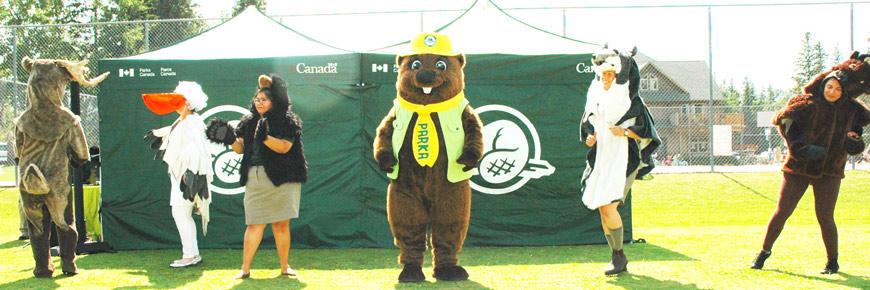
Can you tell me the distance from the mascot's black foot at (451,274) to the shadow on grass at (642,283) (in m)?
1.02

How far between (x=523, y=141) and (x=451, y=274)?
246 centimetres

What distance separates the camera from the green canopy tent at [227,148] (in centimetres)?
710

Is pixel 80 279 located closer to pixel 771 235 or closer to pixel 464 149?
pixel 464 149

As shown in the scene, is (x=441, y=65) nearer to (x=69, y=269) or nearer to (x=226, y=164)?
(x=226, y=164)

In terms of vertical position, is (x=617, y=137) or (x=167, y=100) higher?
(x=167, y=100)

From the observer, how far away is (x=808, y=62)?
18812 mm

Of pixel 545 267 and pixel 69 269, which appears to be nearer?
pixel 69 269

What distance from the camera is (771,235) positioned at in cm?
532

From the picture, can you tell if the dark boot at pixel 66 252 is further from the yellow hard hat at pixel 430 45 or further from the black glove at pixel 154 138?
the yellow hard hat at pixel 430 45

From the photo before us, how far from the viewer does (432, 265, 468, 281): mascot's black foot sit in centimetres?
499

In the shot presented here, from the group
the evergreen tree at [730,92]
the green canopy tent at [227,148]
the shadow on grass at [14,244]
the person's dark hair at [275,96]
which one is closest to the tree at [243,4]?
the evergreen tree at [730,92]

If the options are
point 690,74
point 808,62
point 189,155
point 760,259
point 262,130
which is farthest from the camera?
point 808,62

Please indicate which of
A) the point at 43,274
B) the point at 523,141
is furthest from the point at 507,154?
the point at 43,274

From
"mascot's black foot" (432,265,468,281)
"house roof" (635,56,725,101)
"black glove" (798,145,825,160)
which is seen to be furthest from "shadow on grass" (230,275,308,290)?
"house roof" (635,56,725,101)
